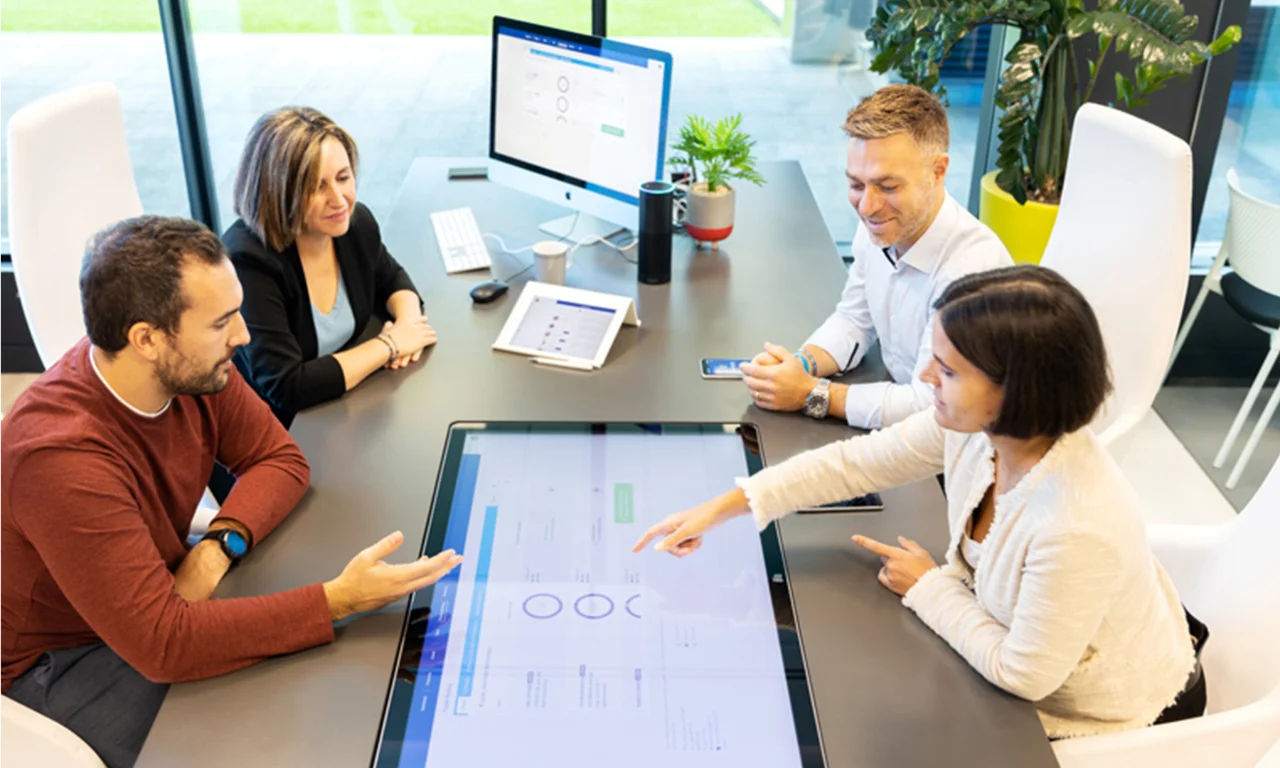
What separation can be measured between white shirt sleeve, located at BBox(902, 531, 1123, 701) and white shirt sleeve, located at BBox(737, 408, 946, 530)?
329 millimetres

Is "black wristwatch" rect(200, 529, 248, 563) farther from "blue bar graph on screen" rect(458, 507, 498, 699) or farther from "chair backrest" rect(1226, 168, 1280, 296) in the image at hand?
"chair backrest" rect(1226, 168, 1280, 296)

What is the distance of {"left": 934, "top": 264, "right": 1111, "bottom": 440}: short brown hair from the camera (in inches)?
50.6

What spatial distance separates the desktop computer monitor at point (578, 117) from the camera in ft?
8.14

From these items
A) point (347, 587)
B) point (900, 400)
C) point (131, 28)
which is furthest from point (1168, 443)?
point (131, 28)

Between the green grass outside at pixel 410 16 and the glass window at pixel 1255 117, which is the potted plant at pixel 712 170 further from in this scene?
the glass window at pixel 1255 117

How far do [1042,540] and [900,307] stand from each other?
89 cm

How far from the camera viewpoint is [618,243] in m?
2.74

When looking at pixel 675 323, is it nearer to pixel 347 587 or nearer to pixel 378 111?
pixel 347 587

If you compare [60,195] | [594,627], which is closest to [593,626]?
[594,627]

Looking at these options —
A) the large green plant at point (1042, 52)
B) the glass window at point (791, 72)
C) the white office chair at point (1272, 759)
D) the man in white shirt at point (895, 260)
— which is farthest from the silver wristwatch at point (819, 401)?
the glass window at point (791, 72)

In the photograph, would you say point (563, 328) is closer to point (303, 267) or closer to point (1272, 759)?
point (303, 267)

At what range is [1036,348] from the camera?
1286 millimetres

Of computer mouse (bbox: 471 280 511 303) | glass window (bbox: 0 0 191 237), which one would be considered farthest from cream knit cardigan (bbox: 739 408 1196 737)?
glass window (bbox: 0 0 191 237)

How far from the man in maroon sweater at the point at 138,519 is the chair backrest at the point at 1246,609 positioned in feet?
3.85
